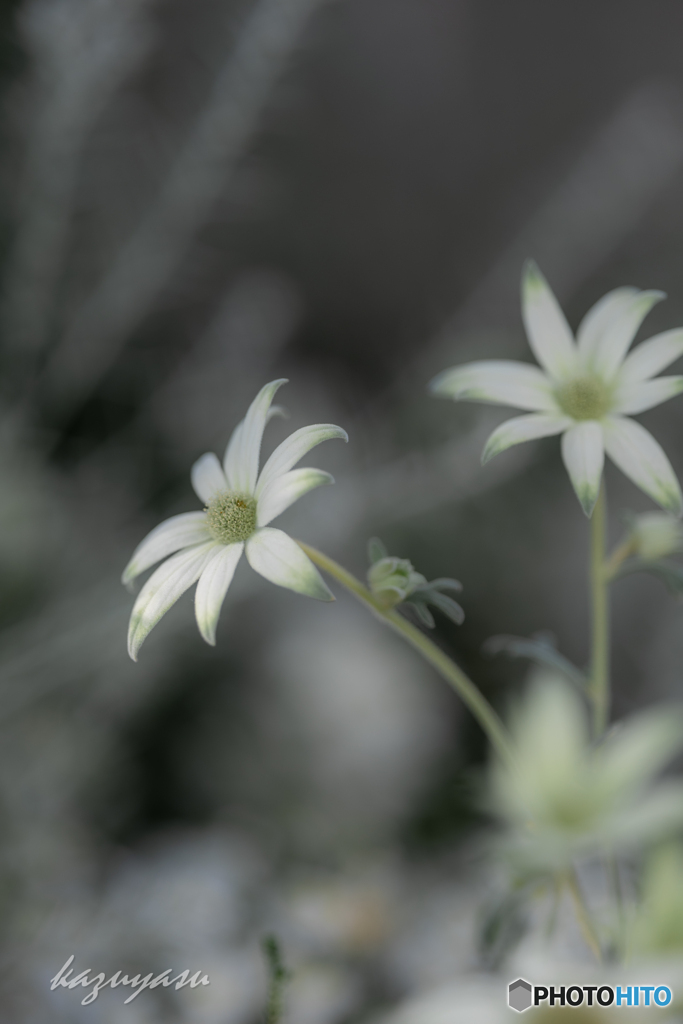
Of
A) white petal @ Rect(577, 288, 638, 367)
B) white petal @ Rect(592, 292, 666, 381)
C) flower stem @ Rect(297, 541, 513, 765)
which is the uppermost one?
white petal @ Rect(577, 288, 638, 367)

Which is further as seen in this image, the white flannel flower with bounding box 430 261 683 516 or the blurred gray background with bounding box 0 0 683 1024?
the blurred gray background with bounding box 0 0 683 1024

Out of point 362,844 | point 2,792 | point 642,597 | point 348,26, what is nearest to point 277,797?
point 362,844

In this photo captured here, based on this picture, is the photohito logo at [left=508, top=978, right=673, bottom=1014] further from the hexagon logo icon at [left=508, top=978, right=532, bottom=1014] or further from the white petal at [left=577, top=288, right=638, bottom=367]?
the white petal at [left=577, top=288, right=638, bottom=367]

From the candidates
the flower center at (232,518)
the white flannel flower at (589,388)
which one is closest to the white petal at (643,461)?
the white flannel flower at (589,388)

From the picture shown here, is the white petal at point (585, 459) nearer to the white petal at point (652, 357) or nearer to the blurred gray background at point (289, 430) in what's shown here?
the white petal at point (652, 357)

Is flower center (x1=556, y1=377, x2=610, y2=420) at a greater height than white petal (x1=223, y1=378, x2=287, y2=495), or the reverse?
flower center (x1=556, y1=377, x2=610, y2=420)

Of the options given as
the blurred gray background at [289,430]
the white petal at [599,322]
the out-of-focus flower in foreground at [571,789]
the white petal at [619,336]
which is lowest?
the out-of-focus flower in foreground at [571,789]

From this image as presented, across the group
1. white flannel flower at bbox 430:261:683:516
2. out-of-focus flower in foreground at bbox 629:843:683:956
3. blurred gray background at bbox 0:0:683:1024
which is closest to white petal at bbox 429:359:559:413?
white flannel flower at bbox 430:261:683:516

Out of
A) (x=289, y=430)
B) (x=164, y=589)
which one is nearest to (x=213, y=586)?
(x=164, y=589)

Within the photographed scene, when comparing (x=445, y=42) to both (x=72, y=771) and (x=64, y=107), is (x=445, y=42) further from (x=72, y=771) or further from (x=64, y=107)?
(x=72, y=771)
